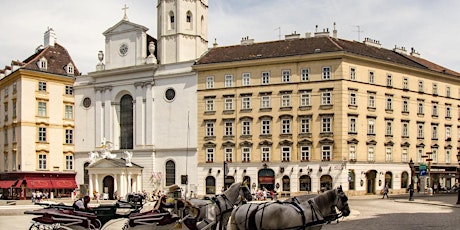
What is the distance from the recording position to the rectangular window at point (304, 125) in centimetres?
5269

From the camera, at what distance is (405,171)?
183ft

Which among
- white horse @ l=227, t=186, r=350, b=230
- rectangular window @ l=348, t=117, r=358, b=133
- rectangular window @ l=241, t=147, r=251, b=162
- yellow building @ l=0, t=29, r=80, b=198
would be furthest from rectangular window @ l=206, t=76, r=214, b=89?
white horse @ l=227, t=186, r=350, b=230

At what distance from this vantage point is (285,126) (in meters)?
53.5

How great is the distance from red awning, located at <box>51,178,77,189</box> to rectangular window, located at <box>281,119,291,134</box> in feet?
84.1

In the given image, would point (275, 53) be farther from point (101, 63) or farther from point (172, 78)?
point (101, 63)

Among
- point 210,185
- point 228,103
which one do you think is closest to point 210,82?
point 228,103

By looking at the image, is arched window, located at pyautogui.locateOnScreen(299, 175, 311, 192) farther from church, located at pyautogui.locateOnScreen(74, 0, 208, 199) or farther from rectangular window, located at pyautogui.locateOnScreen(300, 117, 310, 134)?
church, located at pyautogui.locateOnScreen(74, 0, 208, 199)

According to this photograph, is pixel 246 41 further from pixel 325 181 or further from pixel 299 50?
pixel 325 181

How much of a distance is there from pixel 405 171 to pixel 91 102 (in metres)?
34.5

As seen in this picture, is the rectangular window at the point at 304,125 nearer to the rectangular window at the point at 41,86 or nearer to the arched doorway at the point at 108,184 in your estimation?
the arched doorway at the point at 108,184

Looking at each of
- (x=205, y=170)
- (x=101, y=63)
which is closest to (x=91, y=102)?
(x=101, y=63)

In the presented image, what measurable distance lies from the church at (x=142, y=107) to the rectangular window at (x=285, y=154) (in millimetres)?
9317

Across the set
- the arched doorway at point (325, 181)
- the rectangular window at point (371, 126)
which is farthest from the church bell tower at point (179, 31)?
the rectangular window at point (371, 126)

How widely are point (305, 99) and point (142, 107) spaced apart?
1801cm
